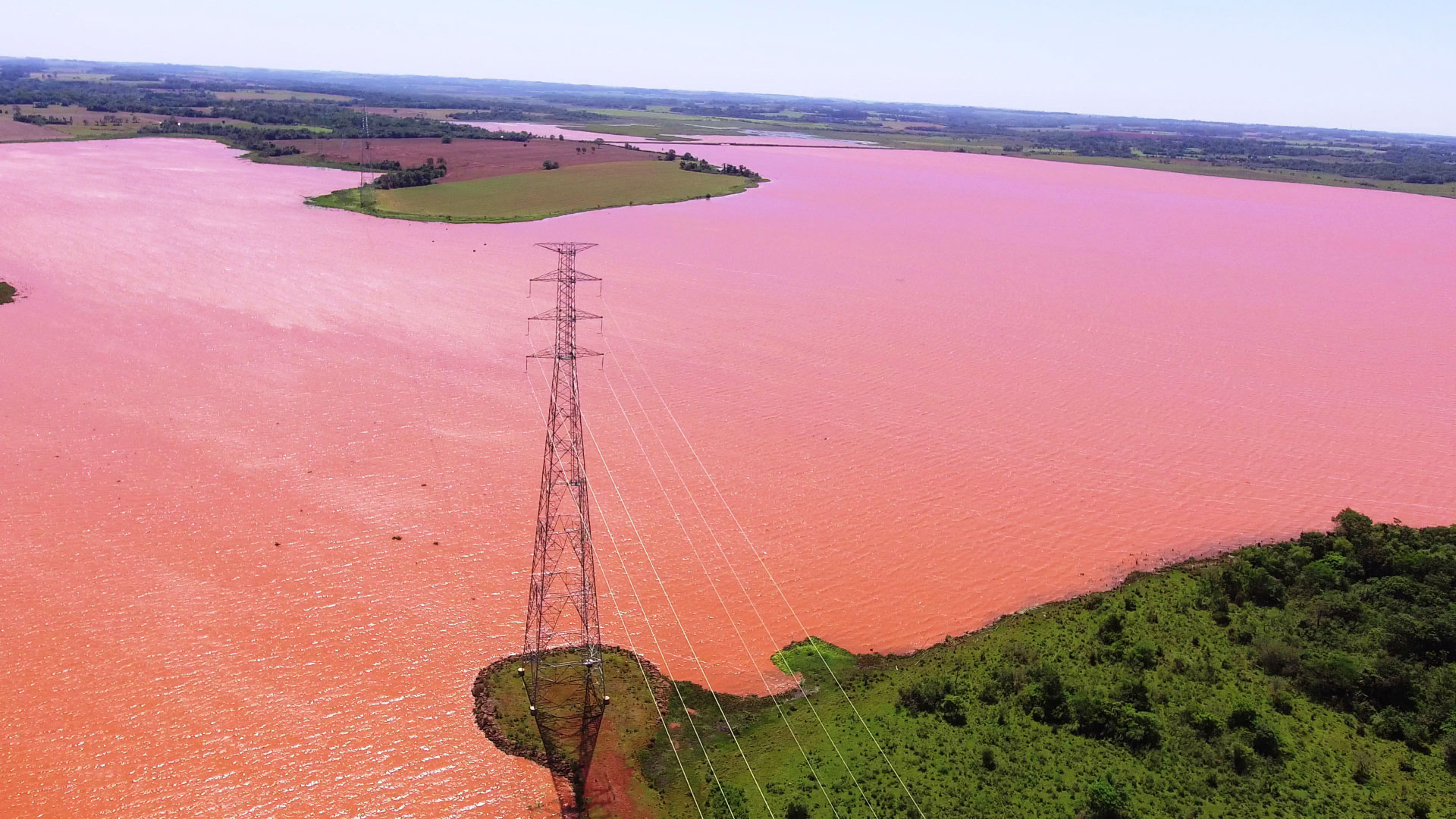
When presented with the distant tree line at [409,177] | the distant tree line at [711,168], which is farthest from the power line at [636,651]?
the distant tree line at [711,168]

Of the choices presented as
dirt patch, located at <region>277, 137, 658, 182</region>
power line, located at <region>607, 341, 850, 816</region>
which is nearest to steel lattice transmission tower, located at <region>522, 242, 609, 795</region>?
power line, located at <region>607, 341, 850, 816</region>

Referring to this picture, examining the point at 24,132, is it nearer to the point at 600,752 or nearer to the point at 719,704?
the point at 600,752

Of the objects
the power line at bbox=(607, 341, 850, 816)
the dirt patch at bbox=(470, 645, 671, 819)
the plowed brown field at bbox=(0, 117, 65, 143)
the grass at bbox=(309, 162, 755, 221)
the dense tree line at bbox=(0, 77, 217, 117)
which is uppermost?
the dense tree line at bbox=(0, 77, 217, 117)

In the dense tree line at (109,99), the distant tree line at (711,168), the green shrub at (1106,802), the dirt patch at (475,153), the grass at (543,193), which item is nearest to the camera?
the green shrub at (1106,802)

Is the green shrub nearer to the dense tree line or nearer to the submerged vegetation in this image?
the submerged vegetation

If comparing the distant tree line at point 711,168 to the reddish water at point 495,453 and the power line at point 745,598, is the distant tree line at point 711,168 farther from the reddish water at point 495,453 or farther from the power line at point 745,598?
the power line at point 745,598

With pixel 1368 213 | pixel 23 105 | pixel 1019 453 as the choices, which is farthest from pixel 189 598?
pixel 23 105
